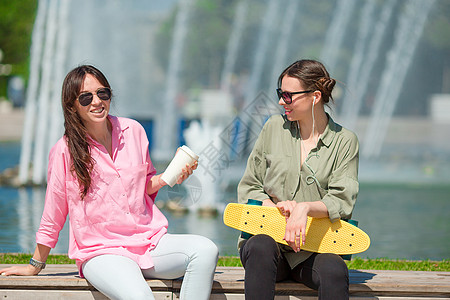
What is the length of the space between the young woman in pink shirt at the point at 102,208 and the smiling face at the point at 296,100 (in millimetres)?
551

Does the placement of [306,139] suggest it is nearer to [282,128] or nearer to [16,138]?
[282,128]

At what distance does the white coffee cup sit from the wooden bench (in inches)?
17.9

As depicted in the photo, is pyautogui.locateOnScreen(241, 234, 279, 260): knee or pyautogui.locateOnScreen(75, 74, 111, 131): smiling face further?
pyautogui.locateOnScreen(75, 74, 111, 131): smiling face

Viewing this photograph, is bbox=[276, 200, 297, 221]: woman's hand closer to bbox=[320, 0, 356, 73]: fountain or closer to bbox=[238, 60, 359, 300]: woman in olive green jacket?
bbox=[238, 60, 359, 300]: woman in olive green jacket

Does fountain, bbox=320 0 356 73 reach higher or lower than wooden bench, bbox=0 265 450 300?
higher

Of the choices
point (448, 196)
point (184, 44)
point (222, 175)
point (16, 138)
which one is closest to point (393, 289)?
point (222, 175)

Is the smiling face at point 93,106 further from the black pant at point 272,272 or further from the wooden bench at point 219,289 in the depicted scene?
the black pant at point 272,272

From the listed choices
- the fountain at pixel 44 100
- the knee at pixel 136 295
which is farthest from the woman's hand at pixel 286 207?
the fountain at pixel 44 100

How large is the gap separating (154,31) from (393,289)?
39747 mm

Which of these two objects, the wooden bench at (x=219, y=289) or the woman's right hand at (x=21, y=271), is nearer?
the wooden bench at (x=219, y=289)

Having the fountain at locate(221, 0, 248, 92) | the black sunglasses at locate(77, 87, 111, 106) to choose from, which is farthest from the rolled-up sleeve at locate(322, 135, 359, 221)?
the fountain at locate(221, 0, 248, 92)

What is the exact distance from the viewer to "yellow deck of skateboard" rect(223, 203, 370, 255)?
300 centimetres

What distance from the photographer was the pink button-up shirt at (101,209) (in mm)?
2980

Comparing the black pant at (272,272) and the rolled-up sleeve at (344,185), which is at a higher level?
the rolled-up sleeve at (344,185)
